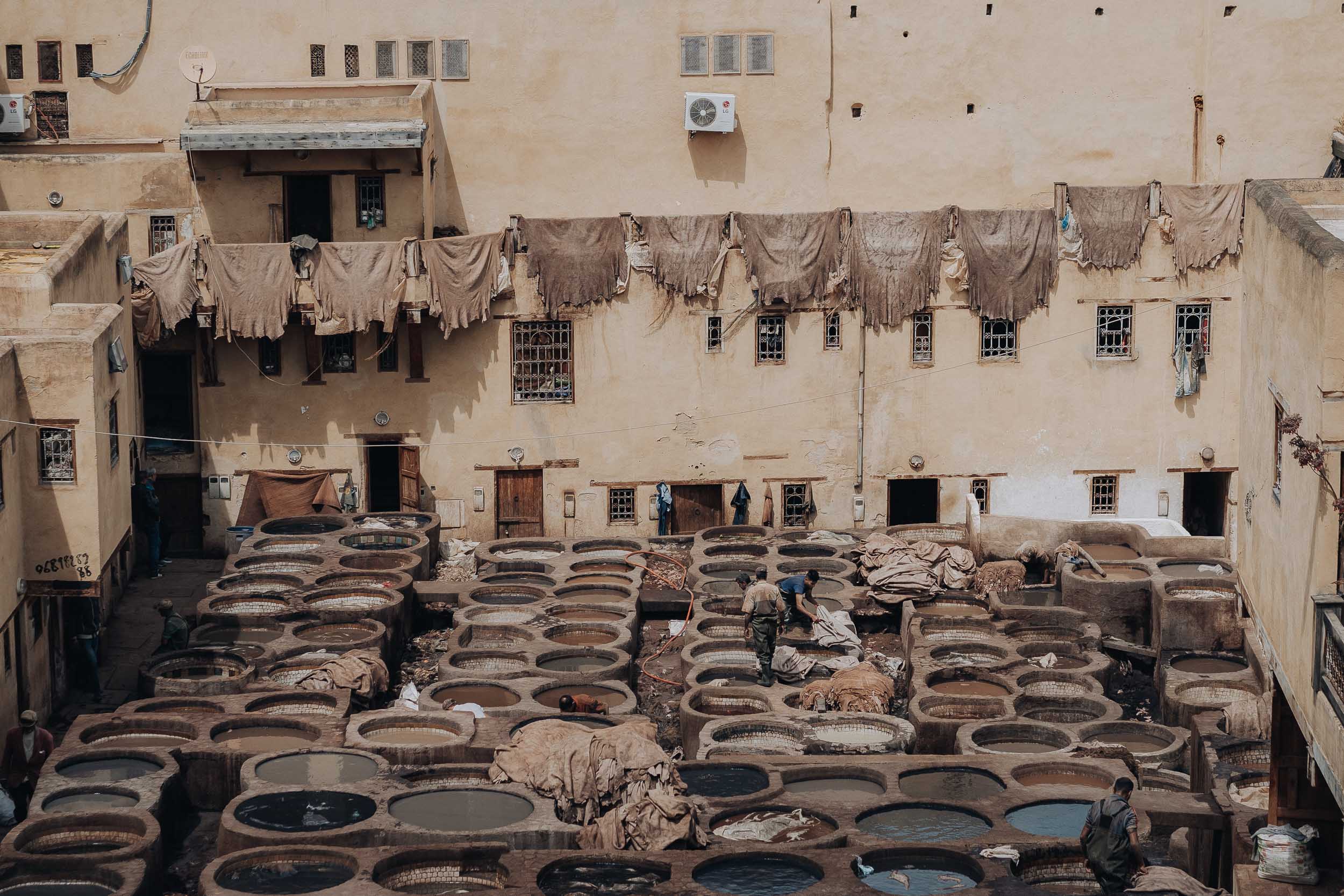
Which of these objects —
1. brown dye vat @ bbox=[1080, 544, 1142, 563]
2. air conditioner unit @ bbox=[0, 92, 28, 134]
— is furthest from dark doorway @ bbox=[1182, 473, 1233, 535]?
air conditioner unit @ bbox=[0, 92, 28, 134]

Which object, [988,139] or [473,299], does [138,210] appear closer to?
[473,299]

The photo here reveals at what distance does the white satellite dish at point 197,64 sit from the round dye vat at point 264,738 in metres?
13.9

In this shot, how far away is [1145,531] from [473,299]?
12.0 meters

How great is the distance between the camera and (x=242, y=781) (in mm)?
26297

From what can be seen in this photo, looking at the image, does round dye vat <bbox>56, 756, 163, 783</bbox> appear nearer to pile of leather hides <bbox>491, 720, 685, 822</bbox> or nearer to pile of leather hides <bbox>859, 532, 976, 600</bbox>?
pile of leather hides <bbox>491, 720, 685, 822</bbox>

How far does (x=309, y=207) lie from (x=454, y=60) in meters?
3.67

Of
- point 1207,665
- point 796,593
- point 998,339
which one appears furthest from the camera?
point 998,339

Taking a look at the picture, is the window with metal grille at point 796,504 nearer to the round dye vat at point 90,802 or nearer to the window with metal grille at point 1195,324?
the window with metal grille at point 1195,324

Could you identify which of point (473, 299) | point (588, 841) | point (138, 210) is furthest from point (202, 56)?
point (588, 841)

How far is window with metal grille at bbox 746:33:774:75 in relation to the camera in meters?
39.1

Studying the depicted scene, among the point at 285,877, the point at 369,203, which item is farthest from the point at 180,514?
the point at 285,877

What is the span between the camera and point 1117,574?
35688 millimetres

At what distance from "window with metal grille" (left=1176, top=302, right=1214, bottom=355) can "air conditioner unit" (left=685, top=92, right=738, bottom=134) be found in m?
8.58

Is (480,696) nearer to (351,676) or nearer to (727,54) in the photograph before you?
(351,676)
